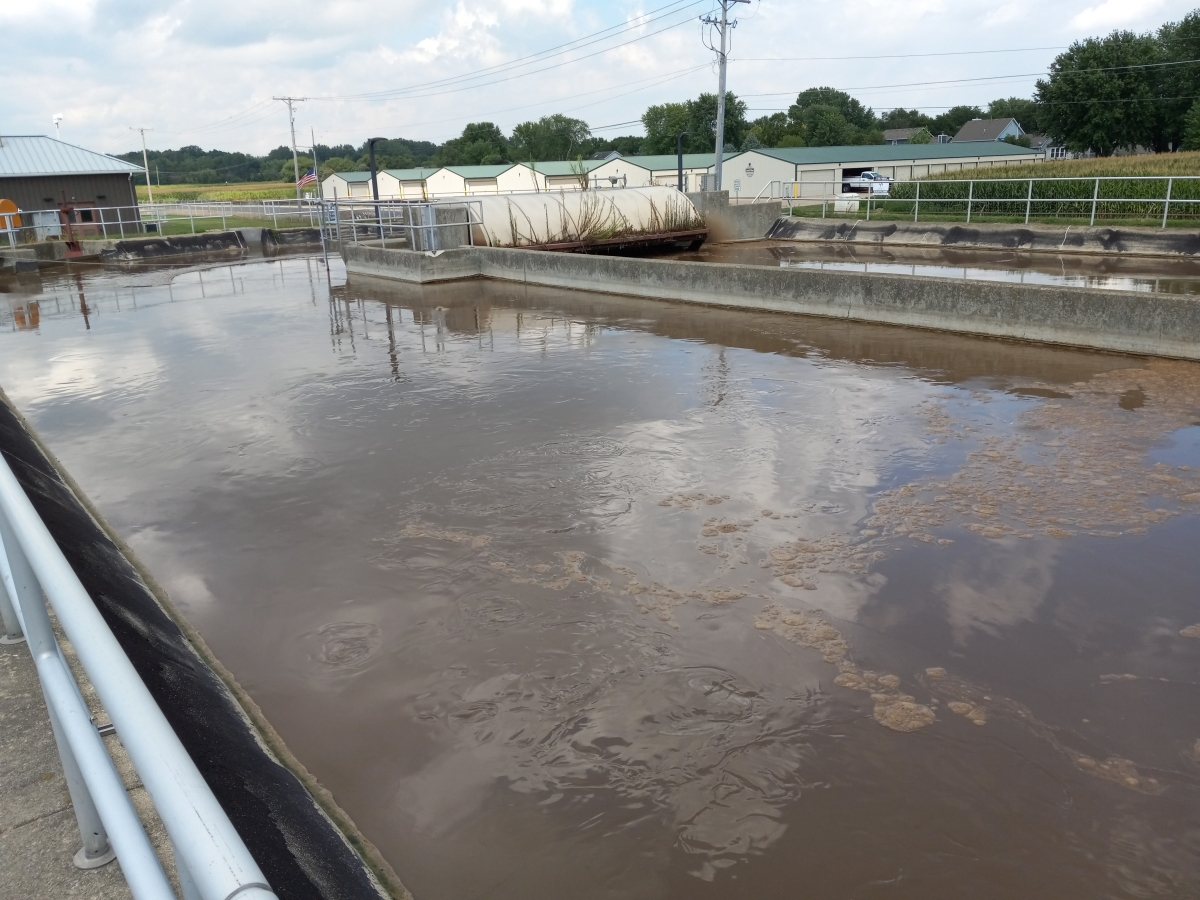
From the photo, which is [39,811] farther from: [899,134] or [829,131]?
[899,134]

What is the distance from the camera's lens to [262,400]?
32.2 feet

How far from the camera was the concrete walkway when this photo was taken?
92.6 inches

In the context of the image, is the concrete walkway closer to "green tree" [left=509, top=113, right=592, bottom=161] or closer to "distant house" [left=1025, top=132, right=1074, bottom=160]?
"distant house" [left=1025, top=132, right=1074, bottom=160]

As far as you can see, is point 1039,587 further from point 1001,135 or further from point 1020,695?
point 1001,135

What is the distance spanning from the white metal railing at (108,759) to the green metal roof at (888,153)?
63.1 m

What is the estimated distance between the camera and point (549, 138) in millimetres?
130250

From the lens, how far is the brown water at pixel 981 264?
1606 cm

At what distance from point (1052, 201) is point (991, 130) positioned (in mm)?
93338

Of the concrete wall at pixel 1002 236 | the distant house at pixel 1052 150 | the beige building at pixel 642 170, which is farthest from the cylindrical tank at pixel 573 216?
the beige building at pixel 642 170

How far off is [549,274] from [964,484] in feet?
42.6

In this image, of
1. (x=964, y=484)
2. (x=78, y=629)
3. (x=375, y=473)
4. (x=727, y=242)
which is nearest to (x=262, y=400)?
(x=375, y=473)

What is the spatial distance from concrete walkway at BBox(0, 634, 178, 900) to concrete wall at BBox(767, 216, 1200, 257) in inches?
882

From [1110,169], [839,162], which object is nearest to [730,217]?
[1110,169]

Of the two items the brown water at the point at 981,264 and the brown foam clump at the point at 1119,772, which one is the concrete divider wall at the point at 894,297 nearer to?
the brown water at the point at 981,264
